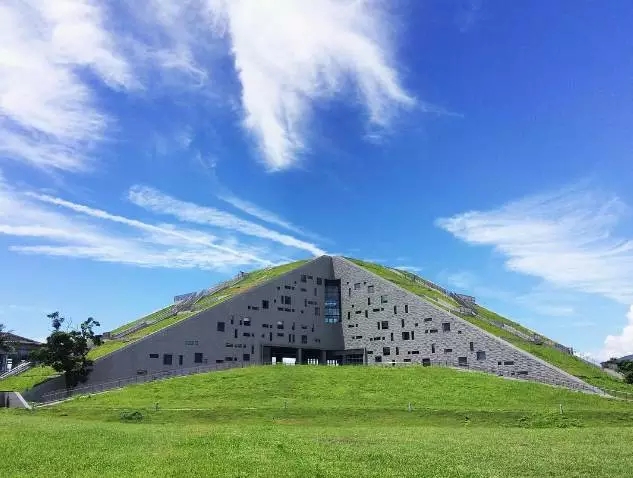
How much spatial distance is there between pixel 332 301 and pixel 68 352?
52.5 meters

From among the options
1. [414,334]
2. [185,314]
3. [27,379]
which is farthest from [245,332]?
[27,379]

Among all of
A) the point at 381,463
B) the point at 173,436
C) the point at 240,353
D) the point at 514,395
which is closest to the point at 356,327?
the point at 240,353

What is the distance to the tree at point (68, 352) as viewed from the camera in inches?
2618

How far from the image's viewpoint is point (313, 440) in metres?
27.1

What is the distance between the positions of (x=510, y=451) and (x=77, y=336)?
58937 mm

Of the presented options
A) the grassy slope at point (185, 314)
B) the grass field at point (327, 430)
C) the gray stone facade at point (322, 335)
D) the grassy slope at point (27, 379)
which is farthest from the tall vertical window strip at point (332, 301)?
the grassy slope at point (27, 379)

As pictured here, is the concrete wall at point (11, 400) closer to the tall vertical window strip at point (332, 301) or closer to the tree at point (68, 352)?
the tree at point (68, 352)

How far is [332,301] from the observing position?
356 feet

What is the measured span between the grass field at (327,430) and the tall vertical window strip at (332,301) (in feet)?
129

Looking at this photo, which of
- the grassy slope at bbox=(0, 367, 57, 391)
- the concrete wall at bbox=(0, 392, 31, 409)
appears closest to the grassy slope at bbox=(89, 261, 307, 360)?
the grassy slope at bbox=(0, 367, 57, 391)

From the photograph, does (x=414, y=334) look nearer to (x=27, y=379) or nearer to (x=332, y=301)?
(x=332, y=301)

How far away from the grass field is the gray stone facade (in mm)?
14712

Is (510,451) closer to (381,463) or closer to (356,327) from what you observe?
(381,463)

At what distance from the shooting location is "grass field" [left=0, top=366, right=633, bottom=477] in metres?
19.8
